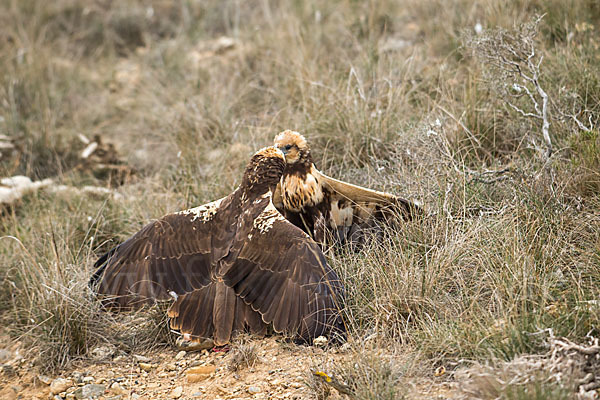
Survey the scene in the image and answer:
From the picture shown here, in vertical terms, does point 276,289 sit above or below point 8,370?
above

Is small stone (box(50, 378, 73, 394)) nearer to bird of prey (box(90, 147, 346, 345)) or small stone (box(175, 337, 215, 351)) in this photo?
bird of prey (box(90, 147, 346, 345))

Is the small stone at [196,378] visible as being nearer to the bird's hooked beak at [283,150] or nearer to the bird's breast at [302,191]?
the bird's breast at [302,191]

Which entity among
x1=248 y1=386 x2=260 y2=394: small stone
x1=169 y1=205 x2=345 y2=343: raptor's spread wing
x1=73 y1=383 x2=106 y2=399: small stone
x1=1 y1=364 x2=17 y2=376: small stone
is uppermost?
x1=169 y1=205 x2=345 y2=343: raptor's spread wing

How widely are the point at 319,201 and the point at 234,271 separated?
856 millimetres

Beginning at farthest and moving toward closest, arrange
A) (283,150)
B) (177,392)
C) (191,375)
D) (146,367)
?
(283,150)
(146,367)
(191,375)
(177,392)

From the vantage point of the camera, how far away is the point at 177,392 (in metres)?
3.53

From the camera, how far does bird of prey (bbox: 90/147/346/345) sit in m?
3.47

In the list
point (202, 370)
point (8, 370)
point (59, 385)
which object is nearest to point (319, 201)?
point (202, 370)

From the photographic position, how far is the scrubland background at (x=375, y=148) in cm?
338

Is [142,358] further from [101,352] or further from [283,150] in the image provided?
[283,150]

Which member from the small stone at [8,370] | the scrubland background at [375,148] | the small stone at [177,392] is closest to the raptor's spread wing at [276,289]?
the scrubland background at [375,148]

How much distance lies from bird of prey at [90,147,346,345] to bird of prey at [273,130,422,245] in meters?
0.17

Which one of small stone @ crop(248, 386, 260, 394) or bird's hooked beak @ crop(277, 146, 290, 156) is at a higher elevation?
bird's hooked beak @ crop(277, 146, 290, 156)

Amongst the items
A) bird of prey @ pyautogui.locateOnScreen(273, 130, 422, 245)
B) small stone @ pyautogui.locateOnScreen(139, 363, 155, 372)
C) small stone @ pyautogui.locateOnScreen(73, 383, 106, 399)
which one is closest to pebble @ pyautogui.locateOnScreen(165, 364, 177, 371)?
small stone @ pyautogui.locateOnScreen(139, 363, 155, 372)
